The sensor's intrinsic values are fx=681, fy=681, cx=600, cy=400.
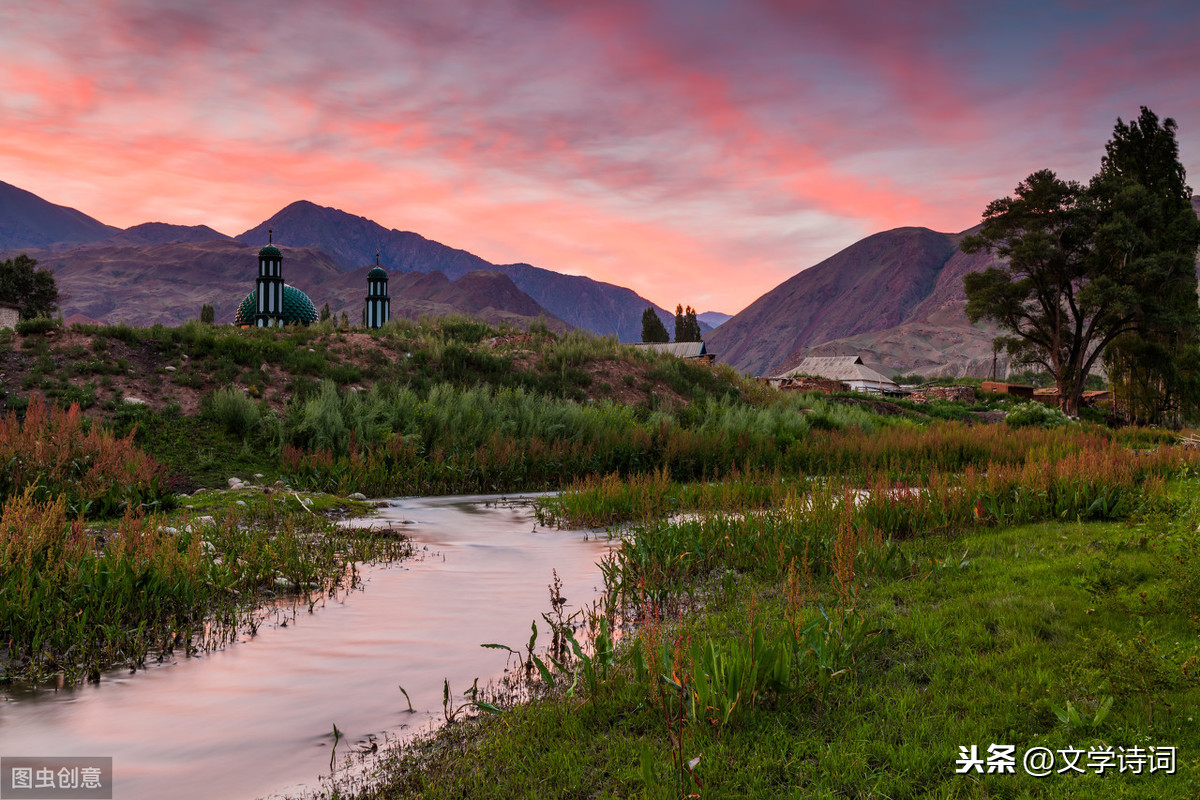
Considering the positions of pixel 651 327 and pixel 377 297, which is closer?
pixel 377 297

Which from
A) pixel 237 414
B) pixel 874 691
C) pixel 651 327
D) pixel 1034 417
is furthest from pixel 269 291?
pixel 874 691

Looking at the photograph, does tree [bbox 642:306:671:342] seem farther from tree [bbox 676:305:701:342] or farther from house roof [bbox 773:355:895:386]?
house roof [bbox 773:355:895:386]

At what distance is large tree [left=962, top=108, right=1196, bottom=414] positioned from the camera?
36250 millimetres

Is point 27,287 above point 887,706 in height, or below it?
above

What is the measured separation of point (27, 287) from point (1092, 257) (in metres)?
78.3

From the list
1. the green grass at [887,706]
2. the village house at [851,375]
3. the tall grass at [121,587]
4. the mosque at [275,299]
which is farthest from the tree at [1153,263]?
the mosque at [275,299]

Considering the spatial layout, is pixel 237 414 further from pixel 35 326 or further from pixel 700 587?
pixel 700 587

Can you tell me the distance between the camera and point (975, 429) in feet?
61.0

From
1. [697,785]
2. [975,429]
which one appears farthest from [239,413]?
[975,429]

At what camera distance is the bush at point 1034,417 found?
25984 mm

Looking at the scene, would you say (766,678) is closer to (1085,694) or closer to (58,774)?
(1085,694)

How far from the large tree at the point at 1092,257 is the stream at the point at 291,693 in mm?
40706

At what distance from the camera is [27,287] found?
A: 5688cm

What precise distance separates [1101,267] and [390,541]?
45117mm
